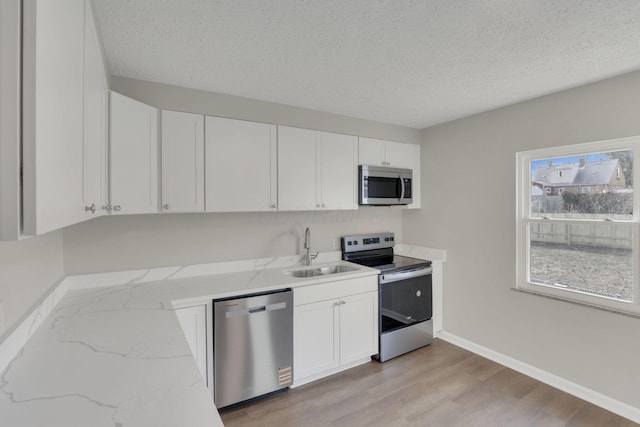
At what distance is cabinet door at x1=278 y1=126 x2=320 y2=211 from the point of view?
274 centimetres

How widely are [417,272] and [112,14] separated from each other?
309cm

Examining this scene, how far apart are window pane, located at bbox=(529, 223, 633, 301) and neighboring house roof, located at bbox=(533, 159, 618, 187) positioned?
347 mm

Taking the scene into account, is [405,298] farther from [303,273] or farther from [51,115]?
[51,115]

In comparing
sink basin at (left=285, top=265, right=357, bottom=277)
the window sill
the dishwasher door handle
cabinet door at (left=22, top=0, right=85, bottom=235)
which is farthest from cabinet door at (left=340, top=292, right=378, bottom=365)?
cabinet door at (left=22, top=0, right=85, bottom=235)

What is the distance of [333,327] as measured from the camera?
267 cm

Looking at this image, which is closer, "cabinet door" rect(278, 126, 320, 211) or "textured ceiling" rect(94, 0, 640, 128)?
"textured ceiling" rect(94, 0, 640, 128)

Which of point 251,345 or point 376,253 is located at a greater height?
point 376,253

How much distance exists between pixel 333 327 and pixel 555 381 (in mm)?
1864

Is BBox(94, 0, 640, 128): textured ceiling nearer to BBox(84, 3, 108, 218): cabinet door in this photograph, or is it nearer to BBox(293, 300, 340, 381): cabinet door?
BBox(84, 3, 108, 218): cabinet door

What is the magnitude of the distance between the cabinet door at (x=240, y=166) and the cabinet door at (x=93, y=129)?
809 millimetres

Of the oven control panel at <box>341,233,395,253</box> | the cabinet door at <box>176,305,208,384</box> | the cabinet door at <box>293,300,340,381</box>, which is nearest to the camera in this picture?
the cabinet door at <box>176,305,208,384</box>

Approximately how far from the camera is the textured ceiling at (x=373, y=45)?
149cm

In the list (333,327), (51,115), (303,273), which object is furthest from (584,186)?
(51,115)

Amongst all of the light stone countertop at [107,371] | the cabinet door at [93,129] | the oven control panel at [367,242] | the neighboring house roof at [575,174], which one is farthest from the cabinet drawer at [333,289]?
the neighboring house roof at [575,174]
